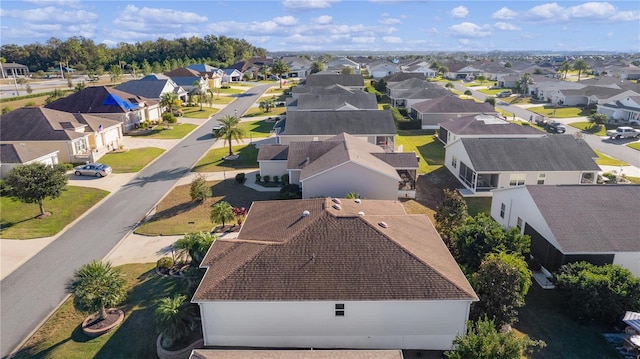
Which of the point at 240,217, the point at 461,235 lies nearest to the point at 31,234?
the point at 240,217

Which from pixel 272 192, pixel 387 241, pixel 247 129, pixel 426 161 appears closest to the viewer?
pixel 387 241

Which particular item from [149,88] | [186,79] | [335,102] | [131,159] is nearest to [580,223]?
[131,159]

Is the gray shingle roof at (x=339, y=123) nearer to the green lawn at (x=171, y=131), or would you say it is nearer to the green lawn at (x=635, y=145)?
the green lawn at (x=171, y=131)

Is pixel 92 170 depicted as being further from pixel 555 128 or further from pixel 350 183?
pixel 555 128

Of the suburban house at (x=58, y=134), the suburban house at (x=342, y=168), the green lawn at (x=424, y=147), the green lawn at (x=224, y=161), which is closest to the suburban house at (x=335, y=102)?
the green lawn at (x=424, y=147)

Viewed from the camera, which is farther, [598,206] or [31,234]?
[31,234]

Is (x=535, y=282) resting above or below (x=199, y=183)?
below

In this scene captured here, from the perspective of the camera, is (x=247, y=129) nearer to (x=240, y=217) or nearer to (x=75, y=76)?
(x=240, y=217)

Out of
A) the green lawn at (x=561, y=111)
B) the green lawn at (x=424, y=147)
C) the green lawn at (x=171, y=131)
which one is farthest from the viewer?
the green lawn at (x=561, y=111)
